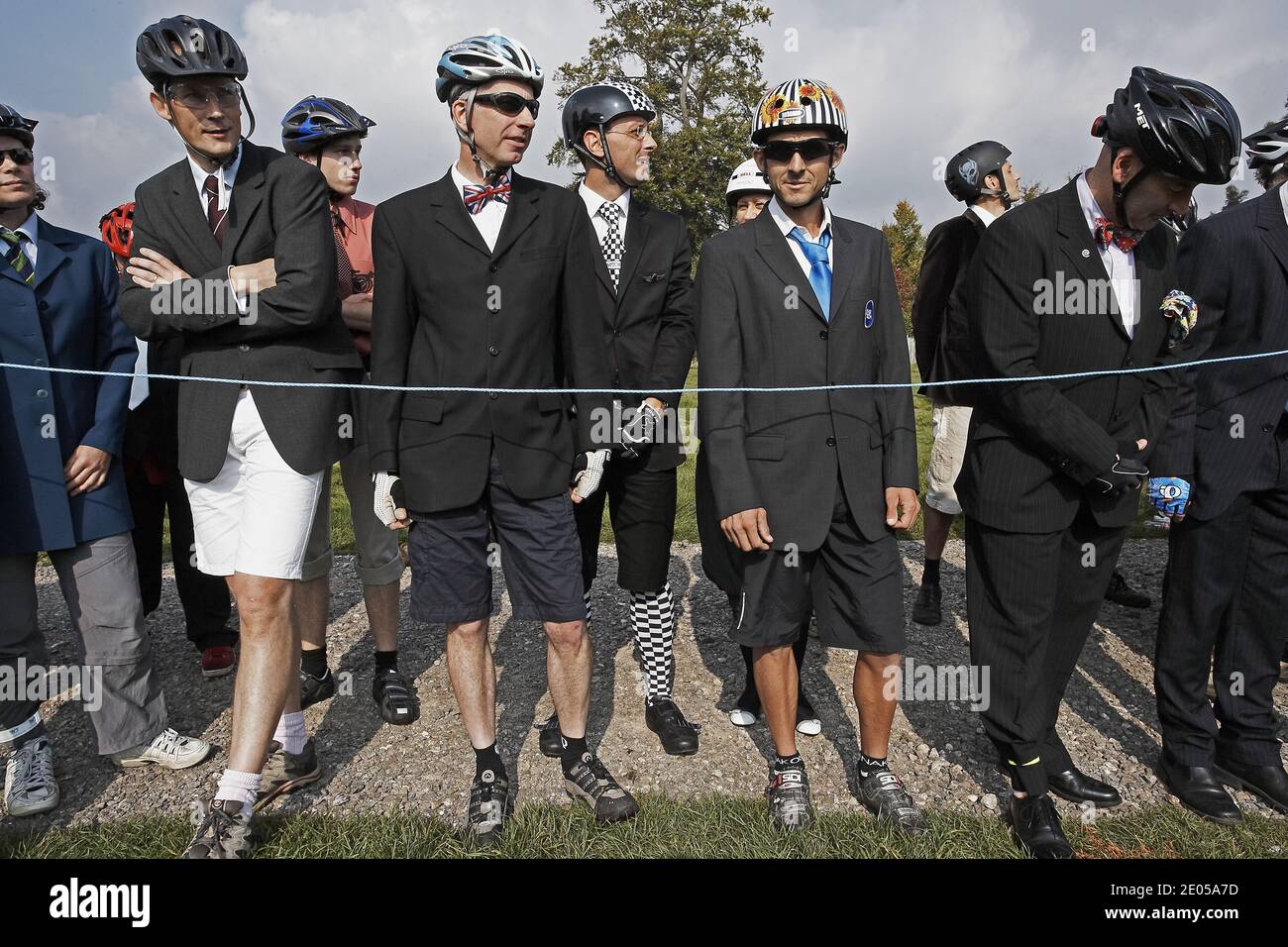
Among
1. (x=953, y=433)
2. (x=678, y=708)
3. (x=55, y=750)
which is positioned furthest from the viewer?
(x=953, y=433)

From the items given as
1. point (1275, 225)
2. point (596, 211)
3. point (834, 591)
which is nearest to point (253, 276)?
point (596, 211)

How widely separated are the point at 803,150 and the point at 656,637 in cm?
231

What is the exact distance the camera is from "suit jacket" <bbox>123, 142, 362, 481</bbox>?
3.15 metres

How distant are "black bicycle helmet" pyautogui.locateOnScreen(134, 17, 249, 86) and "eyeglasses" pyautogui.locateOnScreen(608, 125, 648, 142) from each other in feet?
5.30

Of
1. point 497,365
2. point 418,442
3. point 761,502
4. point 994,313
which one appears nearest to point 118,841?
point 418,442

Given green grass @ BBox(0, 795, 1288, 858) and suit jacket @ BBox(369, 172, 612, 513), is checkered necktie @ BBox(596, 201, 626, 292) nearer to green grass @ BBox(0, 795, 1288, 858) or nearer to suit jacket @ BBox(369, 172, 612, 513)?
suit jacket @ BBox(369, 172, 612, 513)

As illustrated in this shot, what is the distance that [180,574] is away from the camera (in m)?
5.06

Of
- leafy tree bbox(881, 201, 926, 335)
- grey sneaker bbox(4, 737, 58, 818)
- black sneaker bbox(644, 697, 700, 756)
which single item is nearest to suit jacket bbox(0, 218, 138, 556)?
grey sneaker bbox(4, 737, 58, 818)

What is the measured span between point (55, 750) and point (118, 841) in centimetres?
116

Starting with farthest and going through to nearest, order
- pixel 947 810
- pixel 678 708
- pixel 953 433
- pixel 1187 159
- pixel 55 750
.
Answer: pixel 953 433 → pixel 678 708 → pixel 55 750 → pixel 947 810 → pixel 1187 159

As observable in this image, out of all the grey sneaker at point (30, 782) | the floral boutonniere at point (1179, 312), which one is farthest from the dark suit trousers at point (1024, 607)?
the grey sneaker at point (30, 782)

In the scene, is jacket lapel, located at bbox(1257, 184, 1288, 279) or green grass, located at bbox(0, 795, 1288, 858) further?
jacket lapel, located at bbox(1257, 184, 1288, 279)

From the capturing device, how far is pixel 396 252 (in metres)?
3.21

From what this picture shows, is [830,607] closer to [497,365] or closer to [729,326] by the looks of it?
[729,326]
